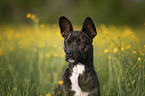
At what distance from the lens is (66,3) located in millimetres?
21109

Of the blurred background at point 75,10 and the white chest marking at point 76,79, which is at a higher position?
the blurred background at point 75,10

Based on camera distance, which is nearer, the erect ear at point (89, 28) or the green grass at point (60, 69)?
the erect ear at point (89, 28)

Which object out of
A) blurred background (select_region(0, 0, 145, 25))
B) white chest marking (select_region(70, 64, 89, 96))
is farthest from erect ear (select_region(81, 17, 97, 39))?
blurred background (select_region(0, 0, 145, 25))

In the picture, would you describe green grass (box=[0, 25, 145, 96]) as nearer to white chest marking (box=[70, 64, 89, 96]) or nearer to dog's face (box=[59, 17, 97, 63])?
white chest marking (box=[70, 64, 89, 96])

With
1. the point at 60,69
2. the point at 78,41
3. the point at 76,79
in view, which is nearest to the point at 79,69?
the point at 76,79

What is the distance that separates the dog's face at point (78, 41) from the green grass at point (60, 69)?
0.50m

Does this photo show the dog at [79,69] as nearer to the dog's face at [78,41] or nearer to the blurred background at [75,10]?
the dog's face at [78,41]

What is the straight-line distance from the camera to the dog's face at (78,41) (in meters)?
2.82

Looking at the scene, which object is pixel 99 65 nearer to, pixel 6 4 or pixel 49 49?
pixel 49 49

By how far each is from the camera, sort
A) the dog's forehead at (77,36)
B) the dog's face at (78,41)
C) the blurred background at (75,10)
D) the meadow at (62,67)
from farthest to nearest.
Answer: the blurred background at (75,10) < the meadow at (62,67) < the dog's forehead at (77,36) < the dog's face at (78,41)

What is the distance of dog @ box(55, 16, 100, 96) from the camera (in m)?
2.85

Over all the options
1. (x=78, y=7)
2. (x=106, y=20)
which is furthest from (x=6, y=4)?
(x=106, y=20)

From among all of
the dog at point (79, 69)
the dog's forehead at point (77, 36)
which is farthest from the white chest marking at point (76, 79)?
the dog's forehead at point (77, 36)

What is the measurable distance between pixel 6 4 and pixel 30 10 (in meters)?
3.24
